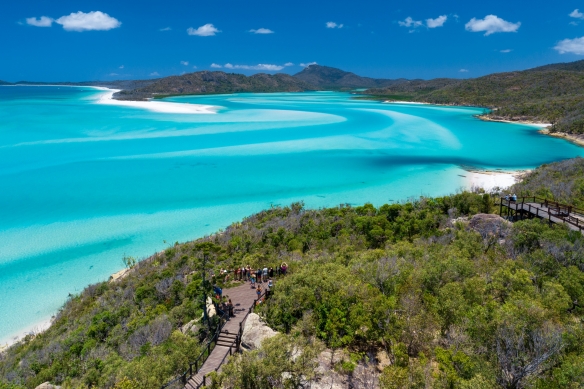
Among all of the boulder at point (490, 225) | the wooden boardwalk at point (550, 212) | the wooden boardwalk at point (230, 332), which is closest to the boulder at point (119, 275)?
the wooden boardwalk at point (230, 332)

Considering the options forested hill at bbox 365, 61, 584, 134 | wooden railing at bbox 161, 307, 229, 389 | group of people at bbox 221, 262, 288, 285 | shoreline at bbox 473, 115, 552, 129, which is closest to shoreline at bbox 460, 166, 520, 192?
group of people at bbox 221, 262, 288, 285

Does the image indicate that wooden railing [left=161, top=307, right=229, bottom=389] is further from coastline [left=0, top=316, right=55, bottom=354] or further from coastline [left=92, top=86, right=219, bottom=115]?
coastline [left=92, top=86, right=219, bottom=115]

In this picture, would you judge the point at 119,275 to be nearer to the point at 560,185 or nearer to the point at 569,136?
the point at 560,185

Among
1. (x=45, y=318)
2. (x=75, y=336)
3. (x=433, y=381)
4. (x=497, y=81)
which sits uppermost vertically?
(x=497, y=81)

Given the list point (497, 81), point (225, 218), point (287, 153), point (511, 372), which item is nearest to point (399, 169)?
point (287, 153)

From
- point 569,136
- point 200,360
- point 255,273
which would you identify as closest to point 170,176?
point 255,273

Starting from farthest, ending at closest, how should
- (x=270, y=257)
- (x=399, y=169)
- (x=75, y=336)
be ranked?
1. (x=399, y=169)
2. (x=270, y=257)
3. (x=75, y=336)

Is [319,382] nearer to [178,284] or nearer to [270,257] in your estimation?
[178,284]
